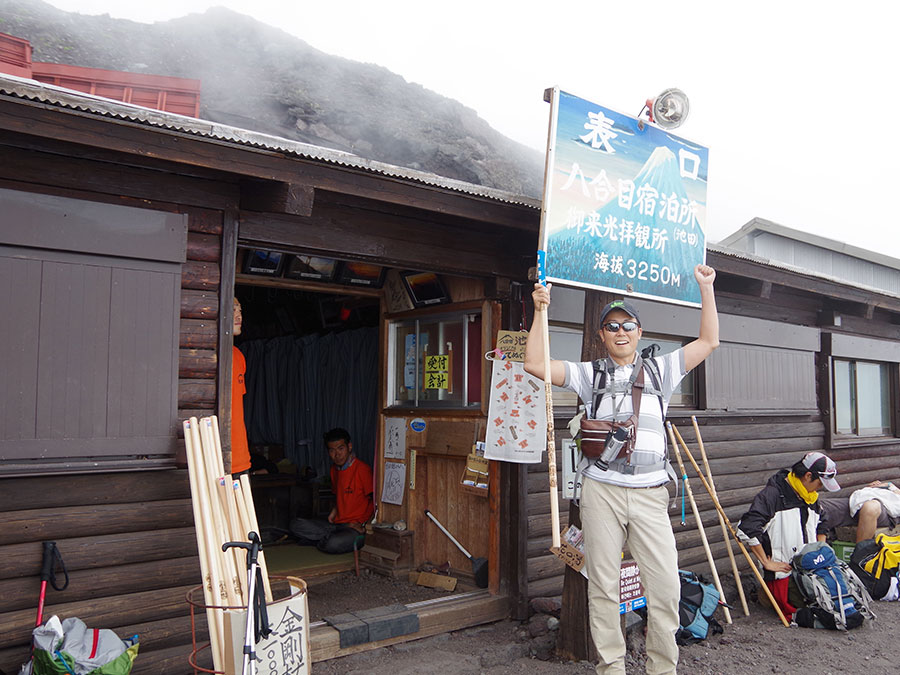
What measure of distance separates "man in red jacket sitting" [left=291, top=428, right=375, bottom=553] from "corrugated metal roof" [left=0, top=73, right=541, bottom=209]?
149 inches

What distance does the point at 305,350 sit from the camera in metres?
9.51

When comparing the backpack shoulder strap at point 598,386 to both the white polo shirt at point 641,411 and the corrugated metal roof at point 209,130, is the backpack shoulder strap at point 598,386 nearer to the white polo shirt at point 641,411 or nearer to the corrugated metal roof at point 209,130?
the white polo shirt at point 641,411

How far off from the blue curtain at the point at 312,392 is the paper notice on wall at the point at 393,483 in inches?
39.4

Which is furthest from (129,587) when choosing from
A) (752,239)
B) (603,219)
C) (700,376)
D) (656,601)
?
(752,239)

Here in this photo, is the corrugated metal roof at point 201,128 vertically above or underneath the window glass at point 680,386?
above

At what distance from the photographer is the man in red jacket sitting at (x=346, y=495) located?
319 inches

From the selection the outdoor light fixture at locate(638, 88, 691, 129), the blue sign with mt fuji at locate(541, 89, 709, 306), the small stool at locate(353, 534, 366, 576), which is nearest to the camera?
the blue sign with mt fuji at locate(541, 89, 709, 306)

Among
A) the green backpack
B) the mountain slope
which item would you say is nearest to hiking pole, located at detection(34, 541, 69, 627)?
the green backpack

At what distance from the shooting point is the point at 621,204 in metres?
5.39

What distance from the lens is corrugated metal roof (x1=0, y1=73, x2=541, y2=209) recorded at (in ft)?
12.2

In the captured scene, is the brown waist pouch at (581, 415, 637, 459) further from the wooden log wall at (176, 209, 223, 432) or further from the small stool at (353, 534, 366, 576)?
the small stool at (353, 534, 366, 576)

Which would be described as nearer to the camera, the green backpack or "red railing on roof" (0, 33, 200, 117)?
the green backpack

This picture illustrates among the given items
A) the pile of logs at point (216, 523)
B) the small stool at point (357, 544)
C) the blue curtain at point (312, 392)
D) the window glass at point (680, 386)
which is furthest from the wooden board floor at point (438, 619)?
the window glass at point (680, 386)

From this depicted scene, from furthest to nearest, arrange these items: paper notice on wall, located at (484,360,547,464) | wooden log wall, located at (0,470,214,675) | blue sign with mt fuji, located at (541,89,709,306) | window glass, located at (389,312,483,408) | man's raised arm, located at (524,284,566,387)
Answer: window glass, located at (389,312,483,408), paper notice on wall, located at (484,360,547,464), blue sign with mt fuji, located at (541,89,709,306), man's raised arm, located at (524,284,566,387), wooden log wall, located at (0,470,214,675)
